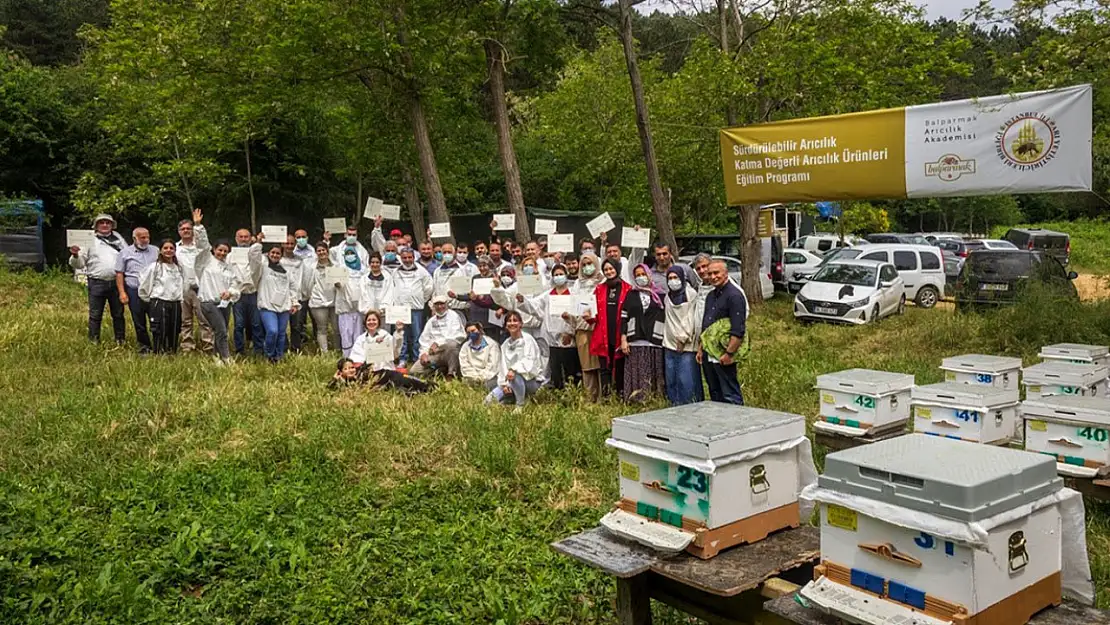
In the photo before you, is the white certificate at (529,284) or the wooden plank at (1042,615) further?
the white certificate at (529,284)

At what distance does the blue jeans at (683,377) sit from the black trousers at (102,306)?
8.52 meters

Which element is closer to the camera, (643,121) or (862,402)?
(862,402)

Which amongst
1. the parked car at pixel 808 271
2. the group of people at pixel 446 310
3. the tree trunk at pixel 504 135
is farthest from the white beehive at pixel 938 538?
the parked car at pixel 808 271

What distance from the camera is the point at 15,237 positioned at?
Answer: 21.5 metres

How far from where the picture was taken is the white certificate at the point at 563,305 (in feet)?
35.3

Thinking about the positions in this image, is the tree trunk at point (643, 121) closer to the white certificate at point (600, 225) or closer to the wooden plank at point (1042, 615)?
the white certificate at point (600, 225)

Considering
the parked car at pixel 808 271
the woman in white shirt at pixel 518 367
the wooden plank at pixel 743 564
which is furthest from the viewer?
the parked car at pixel 808 271

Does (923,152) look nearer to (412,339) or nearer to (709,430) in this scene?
(412,339)

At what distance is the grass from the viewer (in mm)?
5363

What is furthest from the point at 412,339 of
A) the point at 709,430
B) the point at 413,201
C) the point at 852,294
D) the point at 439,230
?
the point at 413,201

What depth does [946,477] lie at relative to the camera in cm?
312

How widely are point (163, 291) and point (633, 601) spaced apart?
401 inches

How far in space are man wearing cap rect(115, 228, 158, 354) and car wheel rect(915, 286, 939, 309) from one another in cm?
1735

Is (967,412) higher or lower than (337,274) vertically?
lower
